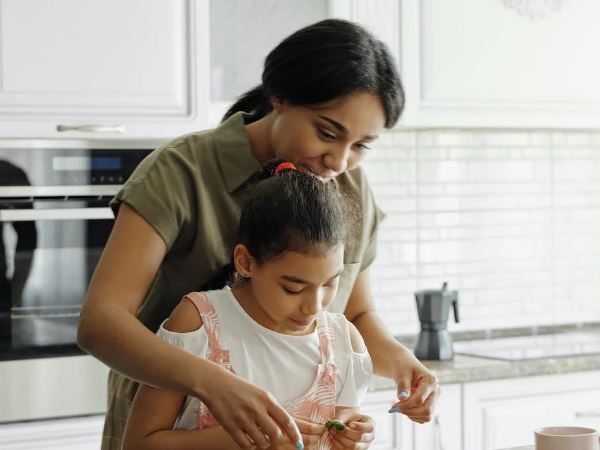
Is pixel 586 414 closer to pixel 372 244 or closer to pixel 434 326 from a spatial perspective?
pixel 434 326

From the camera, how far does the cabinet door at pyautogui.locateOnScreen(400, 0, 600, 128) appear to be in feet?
10.3

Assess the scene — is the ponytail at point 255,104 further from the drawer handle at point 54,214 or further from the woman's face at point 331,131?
the drawer handle at point 54,214

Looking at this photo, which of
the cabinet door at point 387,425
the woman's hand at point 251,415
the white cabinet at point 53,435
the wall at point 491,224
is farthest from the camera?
the wall at point 491,224

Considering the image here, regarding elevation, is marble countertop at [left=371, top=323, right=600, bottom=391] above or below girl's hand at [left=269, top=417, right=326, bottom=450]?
below

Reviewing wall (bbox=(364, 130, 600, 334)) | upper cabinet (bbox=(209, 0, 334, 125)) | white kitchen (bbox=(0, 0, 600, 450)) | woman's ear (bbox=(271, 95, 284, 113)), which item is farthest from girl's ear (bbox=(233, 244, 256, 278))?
wall (bbox=(364, 130, 600, 334))

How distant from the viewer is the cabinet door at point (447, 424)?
2906mm

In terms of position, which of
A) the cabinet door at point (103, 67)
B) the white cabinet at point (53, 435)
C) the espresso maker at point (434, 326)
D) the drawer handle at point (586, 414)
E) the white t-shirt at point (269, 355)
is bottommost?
the drawer handle at point (586, 414)

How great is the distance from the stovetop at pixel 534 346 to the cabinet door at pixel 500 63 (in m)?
0.69

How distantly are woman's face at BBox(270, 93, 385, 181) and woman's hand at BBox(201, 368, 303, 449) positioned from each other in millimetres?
400

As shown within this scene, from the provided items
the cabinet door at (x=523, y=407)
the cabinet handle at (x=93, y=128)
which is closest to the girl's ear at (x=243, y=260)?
the cabinet handle at (x=93, y=128)

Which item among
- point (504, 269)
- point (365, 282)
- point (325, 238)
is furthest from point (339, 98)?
point (504, 269)

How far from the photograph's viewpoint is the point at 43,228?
2.80 metres

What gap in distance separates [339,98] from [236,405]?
49 cm

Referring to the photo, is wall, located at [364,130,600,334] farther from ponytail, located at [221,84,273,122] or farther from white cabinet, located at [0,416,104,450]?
ponytail, located at [221,84,273,122]
